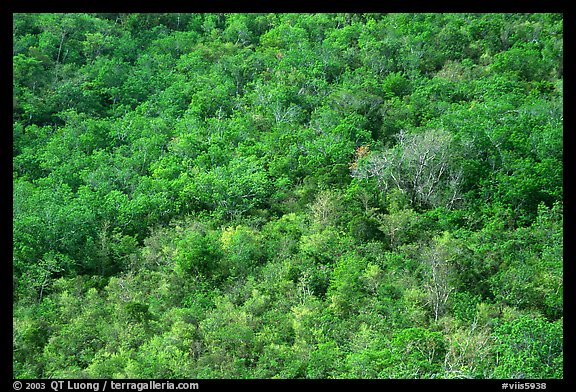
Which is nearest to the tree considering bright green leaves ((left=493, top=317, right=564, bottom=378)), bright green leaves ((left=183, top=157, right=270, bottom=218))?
bright green leaves ((left=183, top=157, right=270, bottom=218))

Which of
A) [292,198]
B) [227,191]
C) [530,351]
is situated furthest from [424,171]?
[530,351]

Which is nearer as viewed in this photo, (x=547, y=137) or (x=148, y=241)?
(x=148, y=241)

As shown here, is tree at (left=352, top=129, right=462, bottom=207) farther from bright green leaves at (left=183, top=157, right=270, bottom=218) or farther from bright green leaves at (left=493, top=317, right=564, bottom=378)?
bright green leaves at (left=493, top=317, right=564, bottom=378)

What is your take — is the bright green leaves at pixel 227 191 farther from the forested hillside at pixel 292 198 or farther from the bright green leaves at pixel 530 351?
the bright green leaves at pixel 530 351

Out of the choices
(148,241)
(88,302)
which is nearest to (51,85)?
(148,241)

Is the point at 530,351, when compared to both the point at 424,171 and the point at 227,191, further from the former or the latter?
the point at 227,191

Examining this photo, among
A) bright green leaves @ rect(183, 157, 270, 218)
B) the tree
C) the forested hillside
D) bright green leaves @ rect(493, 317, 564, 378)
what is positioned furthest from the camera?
bright green leaves @ rect(183, 157, 270, 218)

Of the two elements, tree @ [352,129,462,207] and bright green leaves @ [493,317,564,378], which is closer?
bright green leaves @ [493,317,564,378]

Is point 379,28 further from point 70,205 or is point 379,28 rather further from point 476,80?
point 70,205

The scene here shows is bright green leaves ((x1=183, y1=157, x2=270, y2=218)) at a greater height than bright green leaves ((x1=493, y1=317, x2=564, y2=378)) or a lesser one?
greater
